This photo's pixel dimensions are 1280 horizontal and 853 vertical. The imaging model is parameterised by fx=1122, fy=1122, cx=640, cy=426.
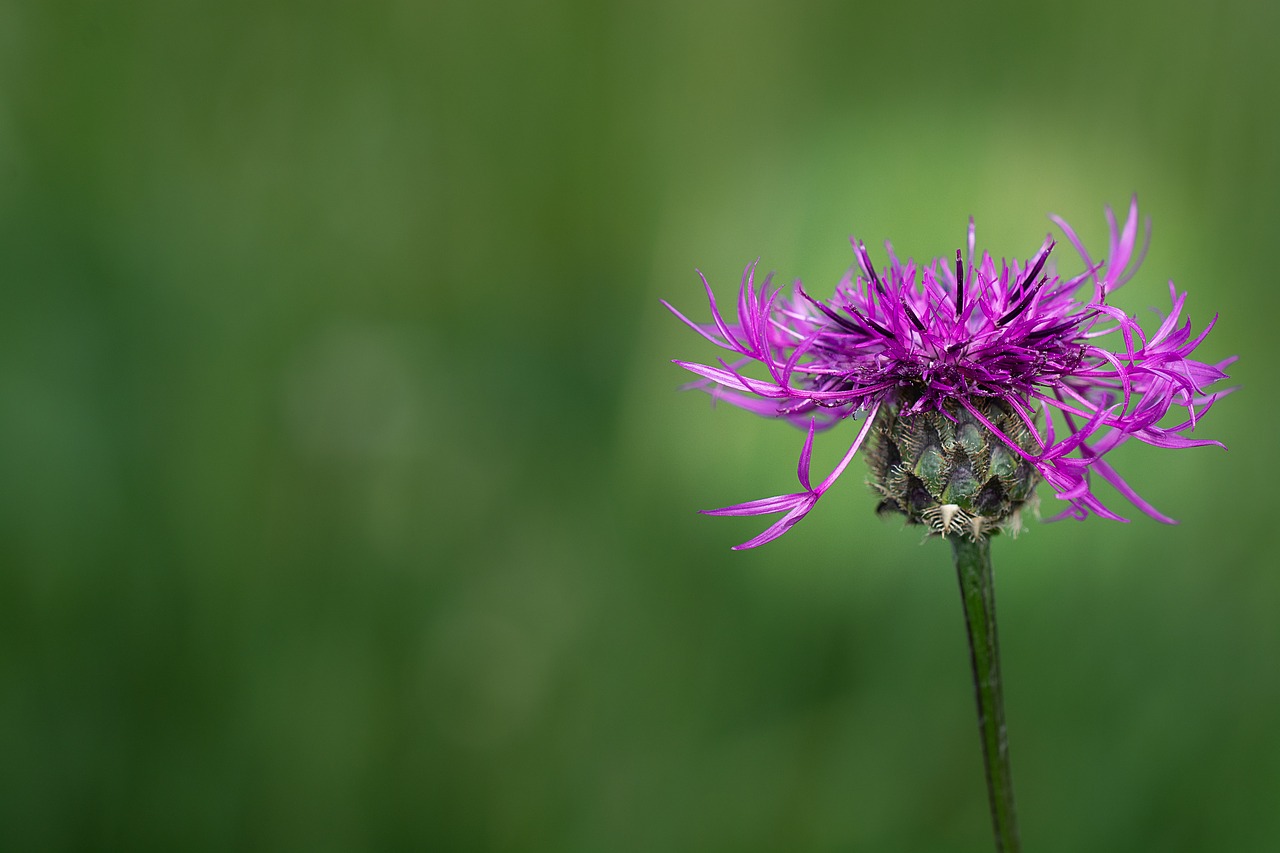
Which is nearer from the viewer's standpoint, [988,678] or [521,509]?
[988,678]

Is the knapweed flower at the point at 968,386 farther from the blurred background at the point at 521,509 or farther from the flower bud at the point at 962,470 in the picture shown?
the blurred background at the point at 521,509

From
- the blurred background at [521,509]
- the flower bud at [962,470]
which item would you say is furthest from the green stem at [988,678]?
the blurred background at [521,509]

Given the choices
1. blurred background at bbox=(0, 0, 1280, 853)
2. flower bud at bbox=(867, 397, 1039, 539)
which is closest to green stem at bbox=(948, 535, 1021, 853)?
flower bud at bbox=(867, 397, 1039, 539)

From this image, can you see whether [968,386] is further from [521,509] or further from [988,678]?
[521,509]

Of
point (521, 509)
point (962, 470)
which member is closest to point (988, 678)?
point (962, 470)

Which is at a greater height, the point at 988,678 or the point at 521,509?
the point at 988,678

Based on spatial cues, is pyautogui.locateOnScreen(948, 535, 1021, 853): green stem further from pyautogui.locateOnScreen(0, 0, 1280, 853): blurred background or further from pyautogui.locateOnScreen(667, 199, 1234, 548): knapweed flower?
pyautogui.locateOnScreen(0, 0, 1280, 853): blurred background

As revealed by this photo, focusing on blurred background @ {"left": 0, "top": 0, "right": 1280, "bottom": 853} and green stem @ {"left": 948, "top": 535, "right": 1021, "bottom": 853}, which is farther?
blurred background @ {"left": 0, "top": 0, "right": 1280, "bottom": 853}

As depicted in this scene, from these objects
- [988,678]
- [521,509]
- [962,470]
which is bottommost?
[521,509]
